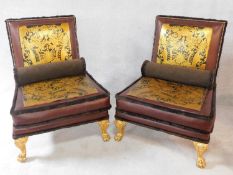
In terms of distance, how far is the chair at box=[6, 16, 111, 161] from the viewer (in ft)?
7.23

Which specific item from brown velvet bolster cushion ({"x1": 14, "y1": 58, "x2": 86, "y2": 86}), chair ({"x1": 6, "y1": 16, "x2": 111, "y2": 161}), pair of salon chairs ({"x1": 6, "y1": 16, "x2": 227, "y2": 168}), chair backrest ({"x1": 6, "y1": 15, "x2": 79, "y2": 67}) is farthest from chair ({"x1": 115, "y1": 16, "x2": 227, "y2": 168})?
chair backrest ({"x1": 6, "y1": 15, "x2": 79, "y2": 67})

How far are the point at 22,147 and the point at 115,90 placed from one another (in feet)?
4.45

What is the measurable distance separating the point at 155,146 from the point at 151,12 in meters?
1.33

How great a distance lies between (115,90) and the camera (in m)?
3.36

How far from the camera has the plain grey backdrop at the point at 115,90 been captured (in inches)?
89.5

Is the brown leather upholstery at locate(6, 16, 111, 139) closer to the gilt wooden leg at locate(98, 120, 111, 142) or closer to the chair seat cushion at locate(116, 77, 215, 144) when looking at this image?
the gilt wooden leg at locate(98, 120, 111, 142)

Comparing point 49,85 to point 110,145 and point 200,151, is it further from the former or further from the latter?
point 200,151

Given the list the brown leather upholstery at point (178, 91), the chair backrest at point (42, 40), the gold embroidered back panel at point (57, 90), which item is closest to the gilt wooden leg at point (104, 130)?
the brown leather upholstery at point (178, 91)

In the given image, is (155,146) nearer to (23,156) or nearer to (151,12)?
(23,156)

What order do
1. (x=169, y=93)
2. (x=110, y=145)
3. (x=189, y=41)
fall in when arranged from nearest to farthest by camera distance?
(x=169, y=93)
(x=110, y=145)
(x=189, y=41)

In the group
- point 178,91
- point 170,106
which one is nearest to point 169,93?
point 178,91

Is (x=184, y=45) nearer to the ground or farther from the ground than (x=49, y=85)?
farther from the ground

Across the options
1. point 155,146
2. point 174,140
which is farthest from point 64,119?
point 174,140

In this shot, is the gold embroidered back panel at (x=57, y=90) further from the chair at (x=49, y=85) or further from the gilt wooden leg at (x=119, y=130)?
the gilt wooden leg at (x=119, y=130)
